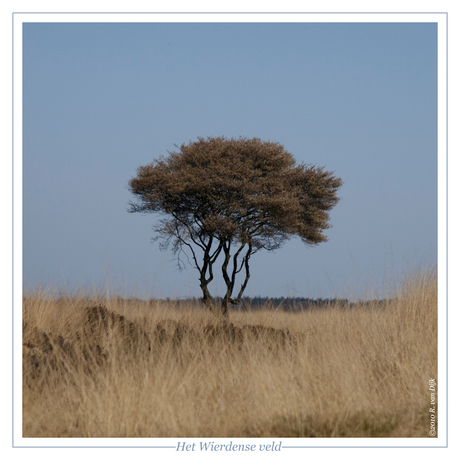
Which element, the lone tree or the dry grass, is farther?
the lone tree

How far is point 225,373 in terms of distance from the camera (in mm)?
6719

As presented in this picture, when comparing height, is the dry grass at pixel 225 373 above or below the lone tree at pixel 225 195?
below

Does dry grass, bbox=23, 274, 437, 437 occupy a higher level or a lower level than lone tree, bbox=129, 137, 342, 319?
lower

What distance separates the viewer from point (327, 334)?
9.03 metres

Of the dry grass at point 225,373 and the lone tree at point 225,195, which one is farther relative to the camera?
the lone tree at point 225,195

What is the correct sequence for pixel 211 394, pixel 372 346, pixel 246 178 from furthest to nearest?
pixel 246 178 → pixel 372 346 → pixel 211 394

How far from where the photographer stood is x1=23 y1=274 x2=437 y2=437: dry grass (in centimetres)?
510

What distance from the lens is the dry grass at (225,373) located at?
5098mm

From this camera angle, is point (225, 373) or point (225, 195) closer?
point (225, 373)

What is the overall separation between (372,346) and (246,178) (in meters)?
11.4
